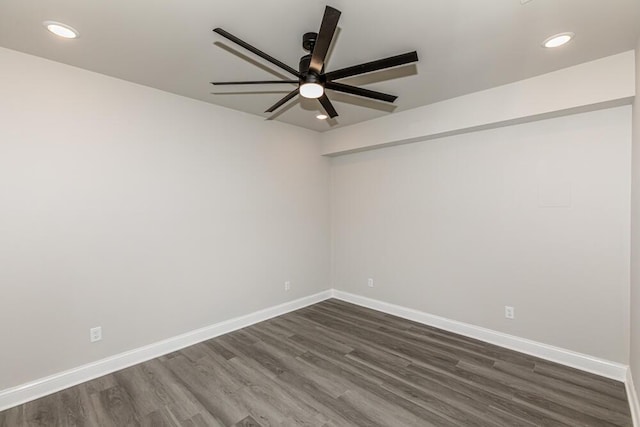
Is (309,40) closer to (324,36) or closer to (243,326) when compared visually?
(324,36)

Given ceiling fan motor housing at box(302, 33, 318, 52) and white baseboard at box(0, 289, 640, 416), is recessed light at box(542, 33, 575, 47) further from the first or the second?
white baseboard at box(0, 289, 640, 416)

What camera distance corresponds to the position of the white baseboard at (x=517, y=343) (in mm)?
2693

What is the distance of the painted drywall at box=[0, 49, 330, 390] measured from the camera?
243 centimetres

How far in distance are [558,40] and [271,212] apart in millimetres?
3359

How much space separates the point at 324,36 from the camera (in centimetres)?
165

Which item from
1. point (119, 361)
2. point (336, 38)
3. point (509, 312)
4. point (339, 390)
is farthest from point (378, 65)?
point (119, 361)

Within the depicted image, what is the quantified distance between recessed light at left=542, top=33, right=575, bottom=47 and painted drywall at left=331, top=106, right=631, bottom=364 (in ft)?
3.02

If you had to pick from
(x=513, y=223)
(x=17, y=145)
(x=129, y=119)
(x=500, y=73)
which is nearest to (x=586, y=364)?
(x=513, y=223)

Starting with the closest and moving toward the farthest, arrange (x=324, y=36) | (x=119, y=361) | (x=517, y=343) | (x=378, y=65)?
(x=324, y=36)
(x=378, y=65)
(x=119, y=361)
(x=517, y=343)

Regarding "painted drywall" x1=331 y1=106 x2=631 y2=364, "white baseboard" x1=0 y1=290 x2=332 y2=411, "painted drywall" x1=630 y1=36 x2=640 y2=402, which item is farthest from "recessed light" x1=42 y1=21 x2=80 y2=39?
"painted drywall" x1=630 y1=36 x2=640 y2=402

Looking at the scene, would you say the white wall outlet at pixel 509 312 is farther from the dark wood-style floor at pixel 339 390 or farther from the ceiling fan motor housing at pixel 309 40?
the ceiling fan motor housing at pixel 309 40

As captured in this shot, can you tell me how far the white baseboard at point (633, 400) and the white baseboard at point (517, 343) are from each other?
5.0 inches

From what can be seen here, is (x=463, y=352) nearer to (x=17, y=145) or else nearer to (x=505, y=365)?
(x=505, y=365)

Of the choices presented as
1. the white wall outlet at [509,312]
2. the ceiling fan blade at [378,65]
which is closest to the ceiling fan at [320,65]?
the ceiling fan blade at [378,65]
